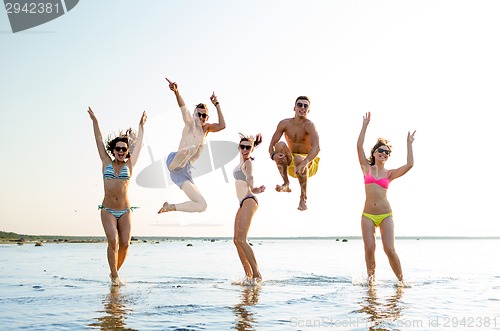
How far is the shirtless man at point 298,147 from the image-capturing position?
1363 cm

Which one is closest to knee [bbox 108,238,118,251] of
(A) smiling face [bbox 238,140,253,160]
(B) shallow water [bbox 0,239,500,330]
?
(B) shallow water [bbox 0,239,500,330]

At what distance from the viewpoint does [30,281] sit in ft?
57.4

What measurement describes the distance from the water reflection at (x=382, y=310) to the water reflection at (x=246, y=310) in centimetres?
185

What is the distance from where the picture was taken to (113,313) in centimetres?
1027

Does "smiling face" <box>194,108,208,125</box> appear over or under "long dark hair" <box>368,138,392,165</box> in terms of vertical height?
over

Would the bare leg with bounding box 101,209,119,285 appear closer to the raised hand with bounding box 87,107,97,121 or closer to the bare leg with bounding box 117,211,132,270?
the bare leg with bounding box 117,211,132,270

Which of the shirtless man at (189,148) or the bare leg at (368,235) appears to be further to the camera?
the bare leg at (368,235)

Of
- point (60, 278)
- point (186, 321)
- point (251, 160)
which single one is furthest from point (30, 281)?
point (186, 321)

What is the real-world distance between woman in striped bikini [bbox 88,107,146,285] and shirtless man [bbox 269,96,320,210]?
3.23m

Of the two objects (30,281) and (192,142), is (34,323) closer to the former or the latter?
(192,142)

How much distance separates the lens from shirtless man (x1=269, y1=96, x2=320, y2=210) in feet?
44.7

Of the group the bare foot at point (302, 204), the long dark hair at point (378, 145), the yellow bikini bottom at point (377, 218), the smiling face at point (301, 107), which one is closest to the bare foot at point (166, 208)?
the bare foot at point (302, 204)
